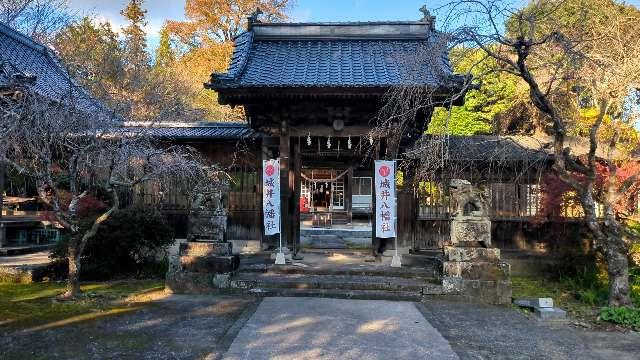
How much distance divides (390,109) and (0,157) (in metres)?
7.20

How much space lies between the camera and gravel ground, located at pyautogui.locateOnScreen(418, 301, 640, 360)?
588cm

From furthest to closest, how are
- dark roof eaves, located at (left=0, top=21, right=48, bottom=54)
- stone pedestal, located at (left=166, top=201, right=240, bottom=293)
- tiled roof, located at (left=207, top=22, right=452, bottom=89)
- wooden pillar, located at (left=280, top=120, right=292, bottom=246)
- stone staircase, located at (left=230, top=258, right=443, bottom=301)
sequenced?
dark roof eaves, located at (left=0, top=21, right=48, bottom=54) < wooden pillar, located at (left=280, top=120, right=292, bottom=246) < tiled roof, located at (left=207, top=22, right=452, bottom=89) < stone pedestal, located at (left=166, top=201, right=240, bottom=293) < stone staircase, located at (left=230, top=258, right=443, bottom=301)

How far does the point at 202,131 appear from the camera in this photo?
45.1ft

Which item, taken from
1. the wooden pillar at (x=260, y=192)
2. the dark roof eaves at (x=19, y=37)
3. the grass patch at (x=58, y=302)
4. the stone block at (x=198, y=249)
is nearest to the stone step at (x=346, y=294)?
the stone block at (x=198, y=249)

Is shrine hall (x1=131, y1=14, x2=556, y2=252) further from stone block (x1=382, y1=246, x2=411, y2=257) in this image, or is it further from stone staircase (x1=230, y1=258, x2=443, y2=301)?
stone staircase (x1=230, y1=258, x2=443, y2=301)

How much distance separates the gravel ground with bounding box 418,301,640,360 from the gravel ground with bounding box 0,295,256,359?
3175 mm

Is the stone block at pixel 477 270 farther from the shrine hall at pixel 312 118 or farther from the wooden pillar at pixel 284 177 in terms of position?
the wooden pillar at pixel 284 177

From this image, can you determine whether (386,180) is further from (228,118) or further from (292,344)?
(228,118)

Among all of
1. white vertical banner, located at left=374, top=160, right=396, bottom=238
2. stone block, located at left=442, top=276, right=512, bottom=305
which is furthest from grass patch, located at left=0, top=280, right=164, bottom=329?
stone block, located at left=442, top=276, right=512, bottom=305

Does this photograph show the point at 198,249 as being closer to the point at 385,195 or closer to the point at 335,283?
the point at 335,283

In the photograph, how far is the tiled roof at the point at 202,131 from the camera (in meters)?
13.0

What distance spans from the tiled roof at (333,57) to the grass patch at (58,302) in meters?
4.60

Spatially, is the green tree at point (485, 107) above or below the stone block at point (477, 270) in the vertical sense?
above

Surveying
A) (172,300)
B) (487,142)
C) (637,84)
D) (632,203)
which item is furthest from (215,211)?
(632,203)
